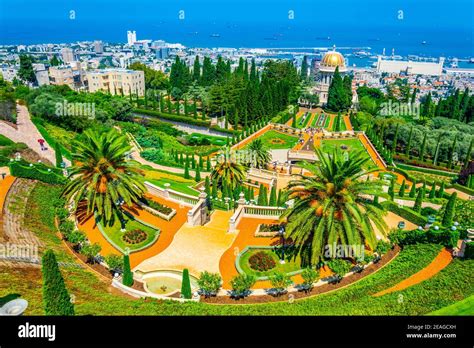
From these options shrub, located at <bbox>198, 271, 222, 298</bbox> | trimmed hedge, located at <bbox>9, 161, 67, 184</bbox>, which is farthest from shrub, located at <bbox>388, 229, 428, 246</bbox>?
trimmed hedge, located at <bbox>9, 161, 67, 184</bbox>

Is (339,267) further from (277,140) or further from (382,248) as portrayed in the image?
(277,140)

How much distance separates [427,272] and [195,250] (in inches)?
617

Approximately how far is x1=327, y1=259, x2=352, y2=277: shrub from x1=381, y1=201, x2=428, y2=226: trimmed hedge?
1069cm

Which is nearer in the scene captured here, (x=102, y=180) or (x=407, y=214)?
(x=102, y=180)

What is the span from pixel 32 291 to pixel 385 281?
19791mm

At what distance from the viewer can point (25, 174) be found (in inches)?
1385

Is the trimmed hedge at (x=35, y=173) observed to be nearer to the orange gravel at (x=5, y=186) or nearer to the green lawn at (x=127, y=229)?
the orange gravel at (x=5, y=186)

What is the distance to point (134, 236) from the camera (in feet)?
99.0

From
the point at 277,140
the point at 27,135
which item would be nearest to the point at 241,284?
the point at 27,135

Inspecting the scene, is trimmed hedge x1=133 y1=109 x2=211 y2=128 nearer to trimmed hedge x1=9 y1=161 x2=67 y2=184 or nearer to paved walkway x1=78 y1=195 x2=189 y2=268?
trimmed hedge x1=9 y1=161 x2=67 y2=184

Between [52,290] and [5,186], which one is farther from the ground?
[52,290]

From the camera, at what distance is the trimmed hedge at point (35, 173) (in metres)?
34.9

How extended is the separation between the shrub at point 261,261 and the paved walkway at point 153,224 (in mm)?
6978
